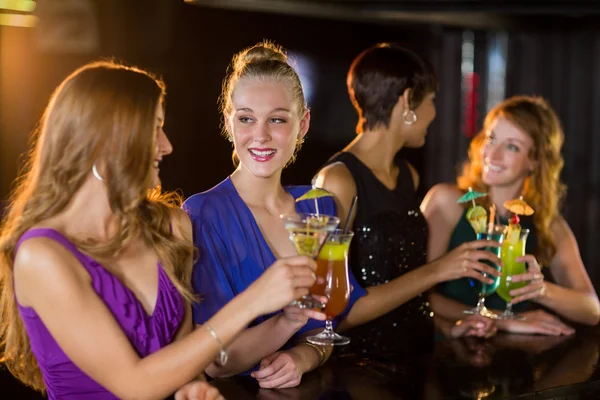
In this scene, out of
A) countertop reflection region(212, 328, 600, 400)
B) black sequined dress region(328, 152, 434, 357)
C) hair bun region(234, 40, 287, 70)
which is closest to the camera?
countertop reflection region(212, 328, 600, 400)

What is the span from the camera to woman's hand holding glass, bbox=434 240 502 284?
3.12 m

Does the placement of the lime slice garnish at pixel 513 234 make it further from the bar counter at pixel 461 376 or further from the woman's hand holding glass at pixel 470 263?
the bar counter at pixel 461 376

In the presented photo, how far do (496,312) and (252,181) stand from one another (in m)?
1.12

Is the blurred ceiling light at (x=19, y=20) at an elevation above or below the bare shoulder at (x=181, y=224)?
above

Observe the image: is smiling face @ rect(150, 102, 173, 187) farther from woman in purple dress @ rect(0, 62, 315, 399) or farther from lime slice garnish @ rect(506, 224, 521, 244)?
lime slice garnish @ rect(506, 224, 521, 244)

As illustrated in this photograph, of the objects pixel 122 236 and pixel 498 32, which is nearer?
pixel 122 236

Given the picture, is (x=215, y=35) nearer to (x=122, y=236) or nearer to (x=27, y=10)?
(x=27, y=10)

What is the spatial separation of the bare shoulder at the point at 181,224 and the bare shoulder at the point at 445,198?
1659mm

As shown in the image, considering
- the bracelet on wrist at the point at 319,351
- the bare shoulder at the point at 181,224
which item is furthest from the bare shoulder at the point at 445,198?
the bare shoulder at the point at 181,224

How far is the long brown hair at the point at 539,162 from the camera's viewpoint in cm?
391

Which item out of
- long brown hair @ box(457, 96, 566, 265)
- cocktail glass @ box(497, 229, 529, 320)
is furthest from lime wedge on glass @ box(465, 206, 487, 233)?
long brown hair @ box(457, 96, 566, 265)

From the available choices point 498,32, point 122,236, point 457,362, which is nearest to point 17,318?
point 122,236

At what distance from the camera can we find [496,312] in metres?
3.24

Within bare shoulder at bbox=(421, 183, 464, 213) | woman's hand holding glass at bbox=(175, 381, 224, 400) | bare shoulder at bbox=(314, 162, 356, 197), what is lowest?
woman's hand holding glass at bbox=(175, 381, 224, 400)
